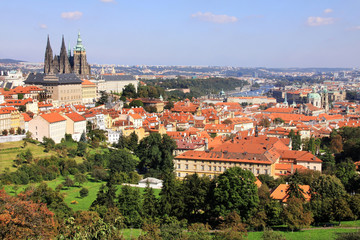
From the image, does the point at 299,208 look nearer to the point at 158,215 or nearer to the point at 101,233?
the point at 158,215

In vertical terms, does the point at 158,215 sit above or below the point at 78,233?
below

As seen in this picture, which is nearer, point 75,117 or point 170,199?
point 170,199

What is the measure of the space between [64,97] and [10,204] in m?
58.1

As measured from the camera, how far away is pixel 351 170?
42.6 meters

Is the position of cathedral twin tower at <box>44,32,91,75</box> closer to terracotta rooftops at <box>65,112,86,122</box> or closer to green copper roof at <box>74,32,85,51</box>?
green copper roof at <box>74,32,85,51</box>

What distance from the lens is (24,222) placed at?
21.9 meters

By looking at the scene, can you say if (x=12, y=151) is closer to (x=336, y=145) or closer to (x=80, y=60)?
(x=336, y=145)

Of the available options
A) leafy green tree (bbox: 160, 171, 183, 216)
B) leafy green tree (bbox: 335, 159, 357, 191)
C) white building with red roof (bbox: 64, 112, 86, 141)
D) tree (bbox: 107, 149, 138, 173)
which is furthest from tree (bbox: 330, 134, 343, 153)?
leafy green tree (bbox: 160, 171, 183, 216)

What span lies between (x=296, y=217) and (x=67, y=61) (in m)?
71.5

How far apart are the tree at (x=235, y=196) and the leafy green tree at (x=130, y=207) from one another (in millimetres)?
5050

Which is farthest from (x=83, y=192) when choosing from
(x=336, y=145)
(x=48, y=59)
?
(x=48, y=59)

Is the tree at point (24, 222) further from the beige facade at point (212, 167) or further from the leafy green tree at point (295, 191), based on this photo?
the beige facade at point (212, 167)

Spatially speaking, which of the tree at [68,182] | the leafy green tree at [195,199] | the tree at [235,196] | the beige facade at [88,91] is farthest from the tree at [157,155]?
the beige facade at [88,91]

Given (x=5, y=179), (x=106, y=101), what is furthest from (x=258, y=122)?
(x=5, y=179)
